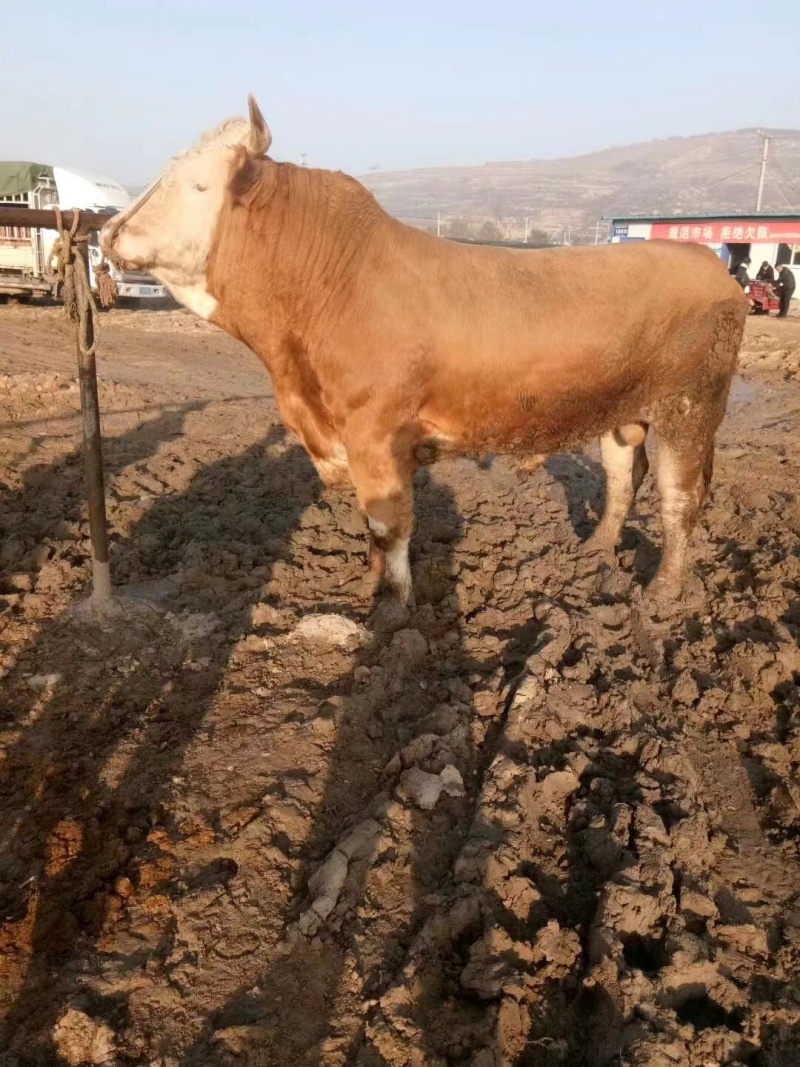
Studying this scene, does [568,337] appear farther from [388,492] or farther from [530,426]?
[388,492]

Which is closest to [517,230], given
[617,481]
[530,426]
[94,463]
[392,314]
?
[617,481]

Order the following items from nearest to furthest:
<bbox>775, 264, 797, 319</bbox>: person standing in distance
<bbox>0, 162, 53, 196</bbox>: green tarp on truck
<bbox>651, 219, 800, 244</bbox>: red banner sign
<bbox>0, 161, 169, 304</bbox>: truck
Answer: <bbox>0, 161, 169, 304</bbox>: truck, <bbox>0, 162, 53, 196</bbox>: green tarp on truck, <bbox>775, 264, 797, 319</bbox>: person standing in distance, <bbox>651, 219, 800, 244</bbox>: red banner sign

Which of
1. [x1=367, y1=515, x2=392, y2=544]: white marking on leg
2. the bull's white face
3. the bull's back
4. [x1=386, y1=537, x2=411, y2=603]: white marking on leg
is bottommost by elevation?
[x1=386, y1=537, x2=411, y2=603]: white marking on leg

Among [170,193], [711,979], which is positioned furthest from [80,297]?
[711,979]

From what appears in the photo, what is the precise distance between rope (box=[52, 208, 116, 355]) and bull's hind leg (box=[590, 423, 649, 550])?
351cm

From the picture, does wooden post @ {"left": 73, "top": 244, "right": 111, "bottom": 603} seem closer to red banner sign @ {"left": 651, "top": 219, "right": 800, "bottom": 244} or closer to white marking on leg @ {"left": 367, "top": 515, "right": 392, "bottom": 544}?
white marking on leg @ {"left": 367, "top": 515, "right": 392, "bottom": 544}

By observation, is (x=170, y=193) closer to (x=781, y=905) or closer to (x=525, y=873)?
(x=525, y=873)

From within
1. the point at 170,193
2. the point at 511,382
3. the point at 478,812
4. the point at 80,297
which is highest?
the point at 170,193

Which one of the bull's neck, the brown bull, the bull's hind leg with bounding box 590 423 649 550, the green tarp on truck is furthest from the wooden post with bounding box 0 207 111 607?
the green tarp on truck

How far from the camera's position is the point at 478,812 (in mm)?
3135

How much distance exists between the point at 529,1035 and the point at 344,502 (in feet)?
14.3

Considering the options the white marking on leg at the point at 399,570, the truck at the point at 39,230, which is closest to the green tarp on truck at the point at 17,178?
the truck at the point at 39,230

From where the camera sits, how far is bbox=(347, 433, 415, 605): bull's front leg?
427 centimetres

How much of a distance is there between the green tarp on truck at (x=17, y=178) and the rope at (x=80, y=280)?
67.5 feet
